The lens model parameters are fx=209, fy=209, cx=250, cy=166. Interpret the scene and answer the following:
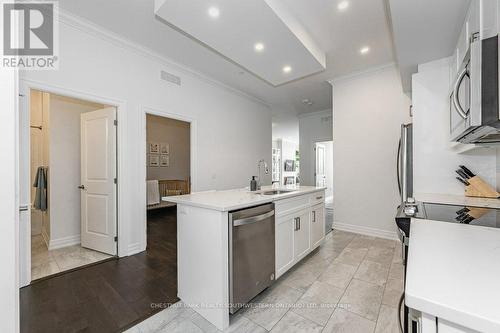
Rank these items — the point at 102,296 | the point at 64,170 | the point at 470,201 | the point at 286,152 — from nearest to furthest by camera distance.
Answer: the point at 470,201, the point at 102,296, the point at 64,170, the point at 286,152

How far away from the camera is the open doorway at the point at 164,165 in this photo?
5.40m

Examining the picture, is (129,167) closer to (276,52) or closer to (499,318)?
(276,52)

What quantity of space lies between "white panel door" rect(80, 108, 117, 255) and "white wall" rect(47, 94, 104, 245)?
0.23 m

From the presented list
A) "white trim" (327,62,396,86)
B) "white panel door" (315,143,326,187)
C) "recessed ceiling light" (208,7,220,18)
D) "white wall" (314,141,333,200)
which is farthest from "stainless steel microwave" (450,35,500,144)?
"white wall" (314,141,333,200)

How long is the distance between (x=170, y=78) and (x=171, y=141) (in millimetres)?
3291

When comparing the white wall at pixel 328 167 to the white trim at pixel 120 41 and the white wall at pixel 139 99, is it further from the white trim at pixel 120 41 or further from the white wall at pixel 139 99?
the white trim at pixel 120 41

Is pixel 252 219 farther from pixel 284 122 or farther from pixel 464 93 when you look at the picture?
pixel 284 122

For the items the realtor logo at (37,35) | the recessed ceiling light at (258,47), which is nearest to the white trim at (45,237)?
the realtor logo at (37,35)

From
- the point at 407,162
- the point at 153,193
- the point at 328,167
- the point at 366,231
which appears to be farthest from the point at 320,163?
the point at 153,193

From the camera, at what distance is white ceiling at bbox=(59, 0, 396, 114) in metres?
2.28

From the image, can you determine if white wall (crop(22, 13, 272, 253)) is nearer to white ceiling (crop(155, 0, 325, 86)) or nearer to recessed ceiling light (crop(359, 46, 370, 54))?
white ceiling (crop(155, 0, 325, 86))

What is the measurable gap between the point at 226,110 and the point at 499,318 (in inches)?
179

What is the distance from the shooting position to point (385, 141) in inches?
141

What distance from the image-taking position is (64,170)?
327cm
